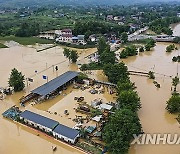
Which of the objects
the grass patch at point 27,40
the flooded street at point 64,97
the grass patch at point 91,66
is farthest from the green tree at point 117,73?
the grass patch at point 27,40

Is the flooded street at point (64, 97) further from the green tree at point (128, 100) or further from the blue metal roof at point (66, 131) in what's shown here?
the green tree at point (128, 100)

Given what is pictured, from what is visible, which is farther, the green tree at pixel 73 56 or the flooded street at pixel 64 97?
the green tree at pixel 73 56

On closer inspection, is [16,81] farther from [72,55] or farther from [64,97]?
[72,55]

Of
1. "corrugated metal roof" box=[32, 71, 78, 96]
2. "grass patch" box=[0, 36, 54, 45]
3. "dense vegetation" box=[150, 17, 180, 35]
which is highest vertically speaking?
"dense vegetation" box=[150, 17, 180, 35]

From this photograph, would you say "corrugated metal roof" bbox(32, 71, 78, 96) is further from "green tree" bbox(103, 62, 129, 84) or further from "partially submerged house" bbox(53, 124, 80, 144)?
"partially submerged house" bbox(53, 124, 80, 144)

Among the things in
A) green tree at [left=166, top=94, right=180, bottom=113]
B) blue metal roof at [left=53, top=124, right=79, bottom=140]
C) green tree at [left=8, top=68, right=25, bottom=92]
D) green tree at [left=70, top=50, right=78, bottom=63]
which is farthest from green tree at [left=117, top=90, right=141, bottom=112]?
green tree at [left=70, top=50, right=78, bottom=63]
